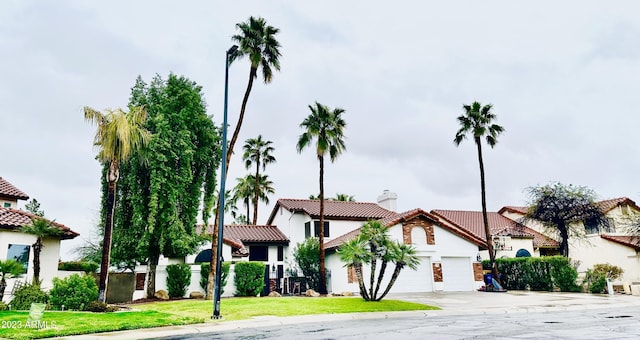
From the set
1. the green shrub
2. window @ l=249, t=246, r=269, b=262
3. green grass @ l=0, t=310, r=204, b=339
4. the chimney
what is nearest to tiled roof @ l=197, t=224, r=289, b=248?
window @ l=249, t=246, r=269, b=262

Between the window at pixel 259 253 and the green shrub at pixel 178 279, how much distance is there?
25.2ft

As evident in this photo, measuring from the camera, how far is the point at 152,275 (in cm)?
2748

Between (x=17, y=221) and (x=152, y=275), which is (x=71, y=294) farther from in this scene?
(x=152, y=275)

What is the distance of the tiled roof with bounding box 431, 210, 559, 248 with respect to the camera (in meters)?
37.4

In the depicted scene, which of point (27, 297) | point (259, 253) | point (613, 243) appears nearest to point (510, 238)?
point (613, 243)

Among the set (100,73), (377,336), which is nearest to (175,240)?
(100,73)

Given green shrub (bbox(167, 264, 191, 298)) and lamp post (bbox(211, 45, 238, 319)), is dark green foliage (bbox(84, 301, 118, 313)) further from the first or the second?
green shrub (bbox(167, 264, 191, 298))

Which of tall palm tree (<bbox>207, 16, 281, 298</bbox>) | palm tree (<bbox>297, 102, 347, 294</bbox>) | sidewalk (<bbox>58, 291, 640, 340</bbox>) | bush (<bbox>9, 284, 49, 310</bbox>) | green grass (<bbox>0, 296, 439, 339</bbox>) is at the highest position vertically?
tall palm tree (<bbox>207, 16, 281, 298</bbox>)

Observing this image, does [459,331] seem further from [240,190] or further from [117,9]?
[240,190]

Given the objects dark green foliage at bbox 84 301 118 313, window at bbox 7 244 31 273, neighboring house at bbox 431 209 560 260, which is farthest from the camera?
neighboring house at bbox 431 209 560 260

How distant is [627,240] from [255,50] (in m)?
31.2

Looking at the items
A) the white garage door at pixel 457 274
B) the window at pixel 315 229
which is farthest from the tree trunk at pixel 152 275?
the white garage door at pixel 457 274

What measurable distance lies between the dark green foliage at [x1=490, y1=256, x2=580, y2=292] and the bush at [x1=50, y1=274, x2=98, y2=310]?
27051 mm

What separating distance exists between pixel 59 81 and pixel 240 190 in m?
28.4
